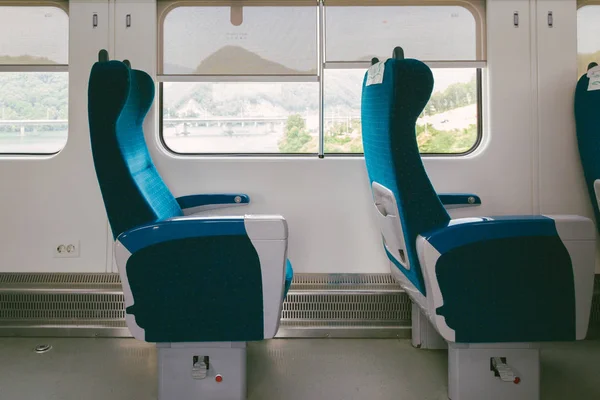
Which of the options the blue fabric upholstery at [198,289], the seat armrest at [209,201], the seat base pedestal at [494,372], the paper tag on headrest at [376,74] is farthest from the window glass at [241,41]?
the seat base pedestal at [494,372]

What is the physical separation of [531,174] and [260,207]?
5.07 ft

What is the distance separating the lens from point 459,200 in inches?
101

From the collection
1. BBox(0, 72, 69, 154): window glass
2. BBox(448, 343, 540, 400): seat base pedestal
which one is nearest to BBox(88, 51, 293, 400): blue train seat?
BBox(448, 343, 540, 400): seat base pedestal

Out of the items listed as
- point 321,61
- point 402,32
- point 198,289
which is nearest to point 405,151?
point 198,289

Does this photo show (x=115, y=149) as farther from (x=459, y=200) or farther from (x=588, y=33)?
(x=588, y=33)

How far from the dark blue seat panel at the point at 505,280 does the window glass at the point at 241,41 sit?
4.89 feet

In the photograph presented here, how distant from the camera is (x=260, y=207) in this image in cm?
275

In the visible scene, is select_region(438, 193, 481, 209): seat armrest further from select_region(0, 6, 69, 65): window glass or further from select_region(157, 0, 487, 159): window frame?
select_region(0, 6, 69, 65): window glass

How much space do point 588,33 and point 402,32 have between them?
1.10m

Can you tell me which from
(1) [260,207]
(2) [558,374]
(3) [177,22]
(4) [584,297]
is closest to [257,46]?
(3) [177,22]

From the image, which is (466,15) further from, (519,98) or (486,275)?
(486,275)

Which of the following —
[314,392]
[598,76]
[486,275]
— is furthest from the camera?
[598,76]

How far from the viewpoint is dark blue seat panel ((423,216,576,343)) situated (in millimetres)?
1676

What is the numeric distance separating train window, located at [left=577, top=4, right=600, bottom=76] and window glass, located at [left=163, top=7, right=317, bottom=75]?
1551mm
